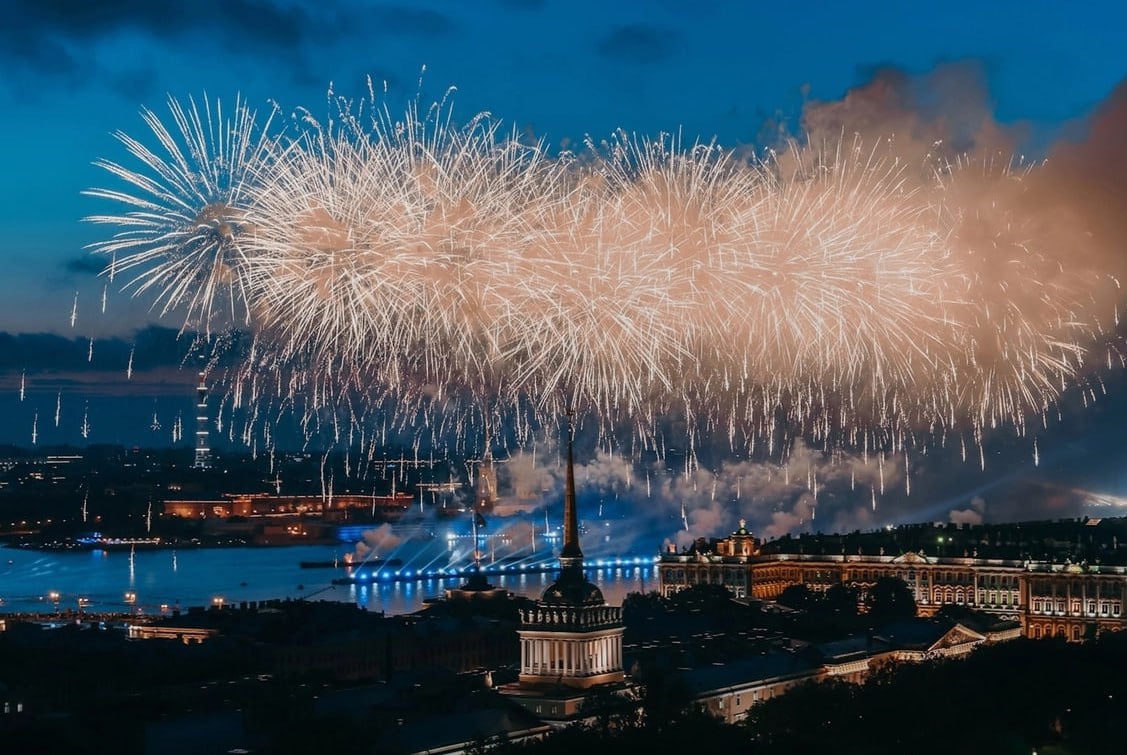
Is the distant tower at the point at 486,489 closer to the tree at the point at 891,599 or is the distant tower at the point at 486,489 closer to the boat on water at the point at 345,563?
the boat on water at the point at 345,563

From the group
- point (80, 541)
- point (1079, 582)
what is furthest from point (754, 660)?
point (80, 541)

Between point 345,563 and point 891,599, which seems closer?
point 891,599

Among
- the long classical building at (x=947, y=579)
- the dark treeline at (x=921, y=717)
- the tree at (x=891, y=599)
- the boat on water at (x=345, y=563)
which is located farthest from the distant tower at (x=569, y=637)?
the boat on water at (x=345, y=563)

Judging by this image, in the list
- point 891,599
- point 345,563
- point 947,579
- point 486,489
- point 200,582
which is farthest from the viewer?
point 486,489

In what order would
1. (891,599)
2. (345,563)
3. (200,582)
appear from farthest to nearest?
(345,563) < (200,582) < (891,599)

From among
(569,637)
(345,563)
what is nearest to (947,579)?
(569,637)

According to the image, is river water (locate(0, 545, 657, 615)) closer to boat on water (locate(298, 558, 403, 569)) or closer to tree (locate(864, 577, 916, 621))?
boat on water (locate(298, 558, 403, 569))

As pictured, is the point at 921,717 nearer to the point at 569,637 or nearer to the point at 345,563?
the point at 569,637
